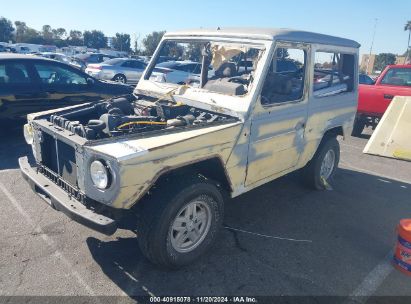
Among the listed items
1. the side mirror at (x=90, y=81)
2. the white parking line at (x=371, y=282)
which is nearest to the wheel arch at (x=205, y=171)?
the white parking line at (x=371, y=282)

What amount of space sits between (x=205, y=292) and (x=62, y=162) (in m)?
1.71

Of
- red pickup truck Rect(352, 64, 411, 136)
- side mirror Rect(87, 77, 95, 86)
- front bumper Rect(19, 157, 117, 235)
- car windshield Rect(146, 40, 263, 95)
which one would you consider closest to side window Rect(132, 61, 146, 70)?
side mirror Rect(87, 77, 95, 86)

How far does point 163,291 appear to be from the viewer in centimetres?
286

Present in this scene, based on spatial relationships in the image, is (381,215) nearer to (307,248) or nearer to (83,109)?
(307,248)

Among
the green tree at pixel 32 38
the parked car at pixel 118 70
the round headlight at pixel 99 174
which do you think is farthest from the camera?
the green tree at pixel 32 38

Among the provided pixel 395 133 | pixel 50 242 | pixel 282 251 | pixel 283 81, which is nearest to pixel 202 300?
pixel 282 251

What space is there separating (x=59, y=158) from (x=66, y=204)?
0.56 m

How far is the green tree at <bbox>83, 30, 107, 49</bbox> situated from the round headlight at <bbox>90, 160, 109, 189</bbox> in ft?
255

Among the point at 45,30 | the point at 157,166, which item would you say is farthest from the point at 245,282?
the point at 45,30

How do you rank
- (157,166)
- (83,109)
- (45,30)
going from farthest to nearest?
(45,30), (83,109), (157,166)

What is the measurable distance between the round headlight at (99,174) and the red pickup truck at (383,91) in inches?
294

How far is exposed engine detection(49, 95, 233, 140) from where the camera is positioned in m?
3.14

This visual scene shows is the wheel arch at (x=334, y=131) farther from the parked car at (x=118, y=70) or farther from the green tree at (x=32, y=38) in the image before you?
the green tree at (x=32, y=38)

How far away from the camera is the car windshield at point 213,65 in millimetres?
3724
